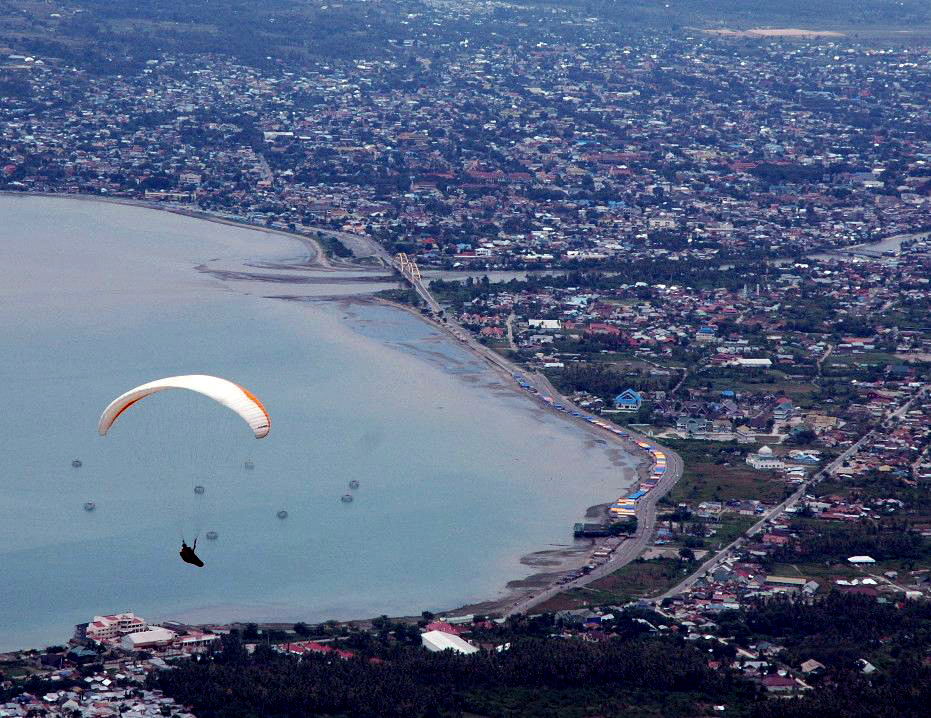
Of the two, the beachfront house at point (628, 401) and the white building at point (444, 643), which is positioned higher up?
the white building at point (444, 643)

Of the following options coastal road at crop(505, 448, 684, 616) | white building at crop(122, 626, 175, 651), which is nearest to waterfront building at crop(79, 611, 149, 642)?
white building at crop(122, 626, 175, 651)

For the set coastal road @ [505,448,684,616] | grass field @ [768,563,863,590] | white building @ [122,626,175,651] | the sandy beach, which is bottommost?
the sandy beach

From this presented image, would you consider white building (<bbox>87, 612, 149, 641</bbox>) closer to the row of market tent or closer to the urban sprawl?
the urban sprawl

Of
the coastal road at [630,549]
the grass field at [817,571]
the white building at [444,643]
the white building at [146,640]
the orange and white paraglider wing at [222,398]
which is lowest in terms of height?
the coastal road at [630,549]

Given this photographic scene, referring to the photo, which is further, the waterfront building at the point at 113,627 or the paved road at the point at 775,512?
the paved road at the point at 775,512

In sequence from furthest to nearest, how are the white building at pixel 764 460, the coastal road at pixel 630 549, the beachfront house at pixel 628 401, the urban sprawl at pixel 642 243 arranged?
1. the beachfront house at pixel 628 401
2. the white building at pixel 764 460
3. the urban sprawl at pixel 642 243
4. the coastal road at pixel 630 549

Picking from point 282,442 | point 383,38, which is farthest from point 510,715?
point 383,38

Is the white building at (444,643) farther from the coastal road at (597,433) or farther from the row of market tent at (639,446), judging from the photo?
the row of market tent at (639,446)

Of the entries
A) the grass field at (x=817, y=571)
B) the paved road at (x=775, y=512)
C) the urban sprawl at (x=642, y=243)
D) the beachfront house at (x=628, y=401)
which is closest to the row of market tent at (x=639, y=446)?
the urban sprawl at (x=642, y=243)
